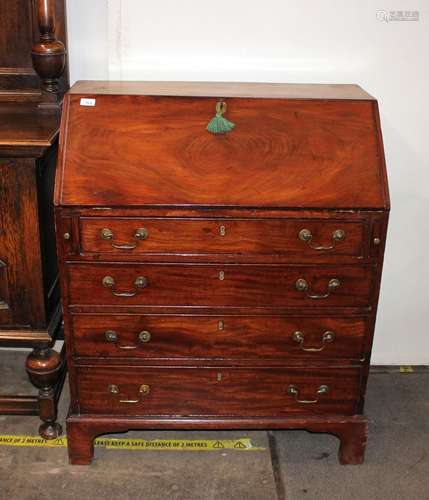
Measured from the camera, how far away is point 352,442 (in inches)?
99.3

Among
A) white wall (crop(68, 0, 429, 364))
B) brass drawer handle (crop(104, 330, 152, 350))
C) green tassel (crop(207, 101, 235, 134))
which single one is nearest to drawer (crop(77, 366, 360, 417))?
brass drawer handle (crop(104, 330, 152, 350))

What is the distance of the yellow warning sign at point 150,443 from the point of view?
262 centimetres

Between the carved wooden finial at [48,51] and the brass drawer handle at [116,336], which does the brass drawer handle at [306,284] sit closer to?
the brass drawer handle at [116,336]

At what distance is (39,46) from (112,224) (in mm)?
785

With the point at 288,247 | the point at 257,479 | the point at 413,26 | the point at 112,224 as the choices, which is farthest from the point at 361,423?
the point at 413,26

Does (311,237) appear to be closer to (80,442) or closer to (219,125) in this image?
(219,125)

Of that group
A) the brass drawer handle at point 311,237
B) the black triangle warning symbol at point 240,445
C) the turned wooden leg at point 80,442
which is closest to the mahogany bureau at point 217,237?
the brass drawer handle at point 311,237

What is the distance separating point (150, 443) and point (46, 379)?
487 millimetres

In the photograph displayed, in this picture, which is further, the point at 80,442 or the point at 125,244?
the point at 80,442

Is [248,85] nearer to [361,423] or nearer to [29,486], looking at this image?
[361,423]

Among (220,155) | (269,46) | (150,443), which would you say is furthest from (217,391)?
(269,46)

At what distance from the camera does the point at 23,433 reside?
268 cm

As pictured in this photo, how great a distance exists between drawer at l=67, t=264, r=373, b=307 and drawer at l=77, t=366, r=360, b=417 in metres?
0.27

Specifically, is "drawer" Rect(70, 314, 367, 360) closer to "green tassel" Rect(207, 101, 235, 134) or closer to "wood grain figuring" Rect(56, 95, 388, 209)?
"wood grain figuring" Rect(56, 95, 388, 209)
